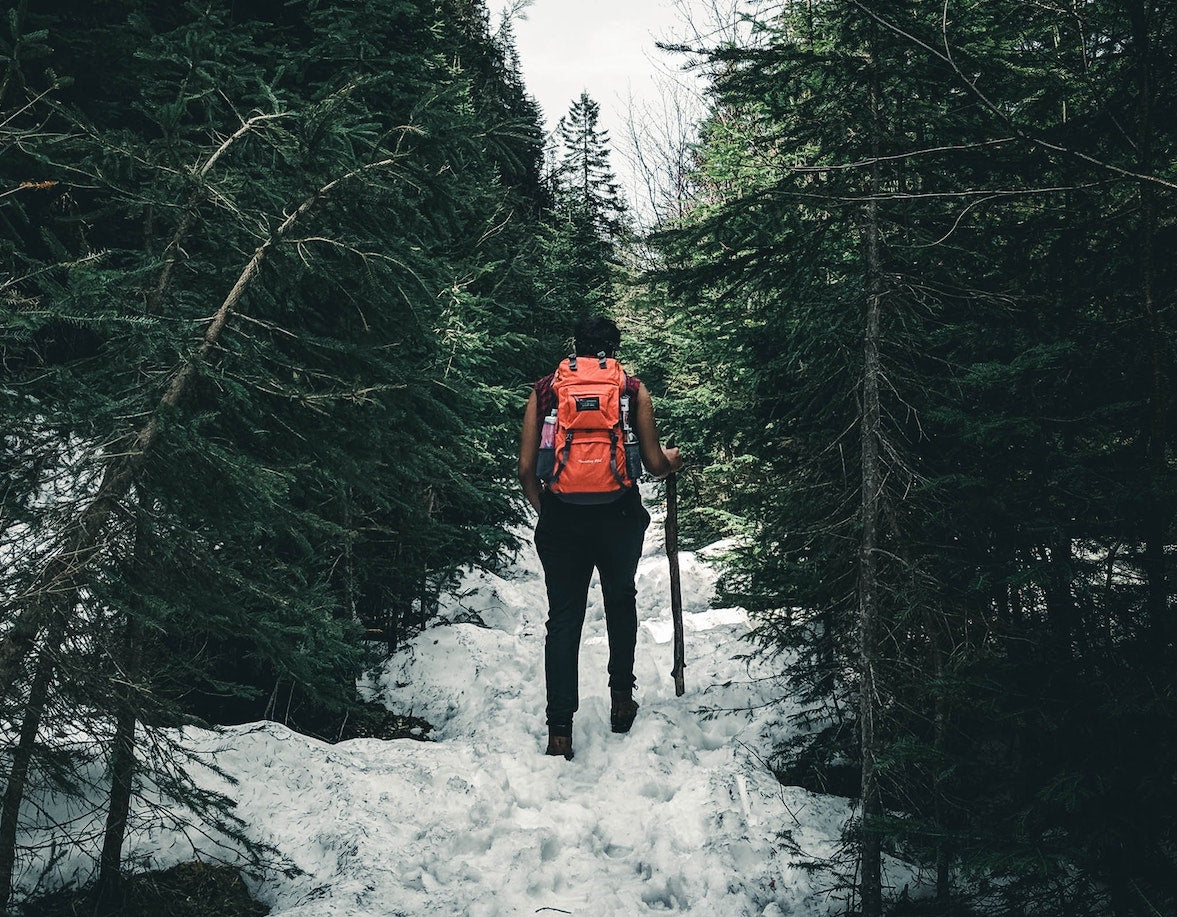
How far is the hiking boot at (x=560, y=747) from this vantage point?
4.90 metres

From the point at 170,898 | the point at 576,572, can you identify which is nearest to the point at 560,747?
the point at 576,572

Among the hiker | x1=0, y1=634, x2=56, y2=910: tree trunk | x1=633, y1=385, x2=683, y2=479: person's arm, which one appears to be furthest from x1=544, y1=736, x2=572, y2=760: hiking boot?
x1=0, y1=634, x2=56, y2=910: tree trunk

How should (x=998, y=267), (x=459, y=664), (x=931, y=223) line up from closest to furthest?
(x=998, y=267)
(x=931, y=223)
(x=459, y=664)

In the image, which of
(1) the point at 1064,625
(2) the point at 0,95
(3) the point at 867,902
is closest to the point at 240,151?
(2) the point at 0,95

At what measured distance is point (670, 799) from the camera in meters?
4.46

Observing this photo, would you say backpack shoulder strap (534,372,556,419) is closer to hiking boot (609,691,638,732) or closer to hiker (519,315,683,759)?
hiker (519,315,683,759)

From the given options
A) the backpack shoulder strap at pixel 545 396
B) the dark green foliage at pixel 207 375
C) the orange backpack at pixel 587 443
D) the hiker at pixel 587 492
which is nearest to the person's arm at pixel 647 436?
the hiker at pixel 587 492

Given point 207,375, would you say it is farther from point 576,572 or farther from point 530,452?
point 576,572

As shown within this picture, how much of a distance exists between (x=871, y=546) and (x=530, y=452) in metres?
2.40

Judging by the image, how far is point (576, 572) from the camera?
5105 mm

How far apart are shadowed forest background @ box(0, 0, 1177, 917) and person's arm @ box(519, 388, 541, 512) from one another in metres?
0.88

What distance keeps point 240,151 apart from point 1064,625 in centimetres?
467

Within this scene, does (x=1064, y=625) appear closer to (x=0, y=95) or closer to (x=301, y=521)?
(x=301, y=521)

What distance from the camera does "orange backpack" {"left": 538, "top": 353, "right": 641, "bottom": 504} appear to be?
15.7ft
